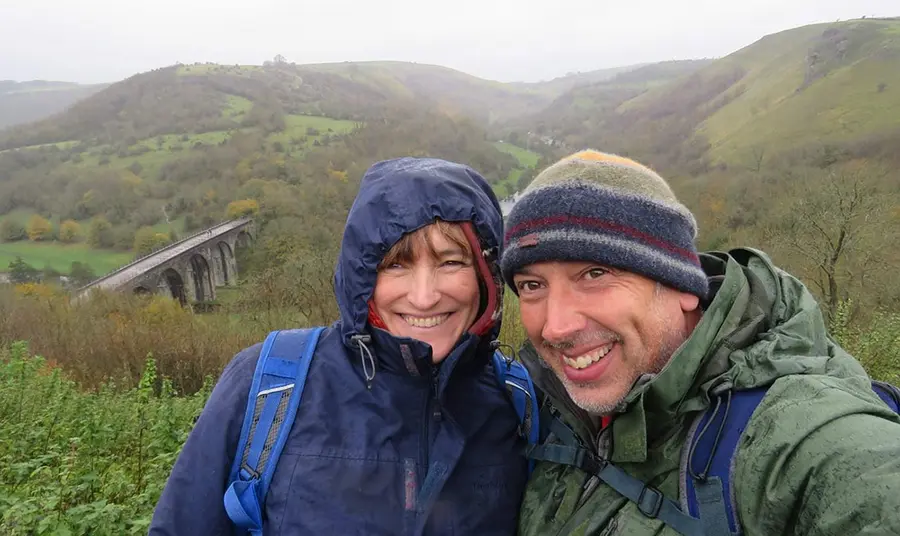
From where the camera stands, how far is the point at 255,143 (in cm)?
7225

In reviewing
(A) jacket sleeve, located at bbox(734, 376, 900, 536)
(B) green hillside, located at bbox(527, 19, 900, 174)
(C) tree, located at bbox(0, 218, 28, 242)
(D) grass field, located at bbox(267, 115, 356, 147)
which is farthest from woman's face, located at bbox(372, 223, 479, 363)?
(D) grass field, located at bbox(267, 115, 356, 147)

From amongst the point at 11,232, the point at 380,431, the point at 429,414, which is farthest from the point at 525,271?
the point at 11,232

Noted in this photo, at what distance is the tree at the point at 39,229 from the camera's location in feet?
175

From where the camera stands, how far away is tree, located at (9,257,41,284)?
38891mm

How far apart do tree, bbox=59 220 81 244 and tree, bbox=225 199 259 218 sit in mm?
15983

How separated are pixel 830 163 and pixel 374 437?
41.5 m

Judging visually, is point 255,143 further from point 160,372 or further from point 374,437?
point 374,437

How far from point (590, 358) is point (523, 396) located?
17.5 inches

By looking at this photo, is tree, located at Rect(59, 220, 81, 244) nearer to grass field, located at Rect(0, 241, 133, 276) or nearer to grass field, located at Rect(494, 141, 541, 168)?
grass field, located at Rect(0, 241, 133, 276)

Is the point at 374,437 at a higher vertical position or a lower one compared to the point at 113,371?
higher

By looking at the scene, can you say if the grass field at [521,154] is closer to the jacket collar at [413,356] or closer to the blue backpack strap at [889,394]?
the jacket collar at [413,356]

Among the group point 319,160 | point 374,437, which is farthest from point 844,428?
point 319,160

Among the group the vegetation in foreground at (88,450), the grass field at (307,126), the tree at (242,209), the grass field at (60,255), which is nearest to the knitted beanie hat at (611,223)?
the vegetation in foreground at (88,450)

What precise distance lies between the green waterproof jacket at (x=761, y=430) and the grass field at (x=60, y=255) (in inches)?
2033
